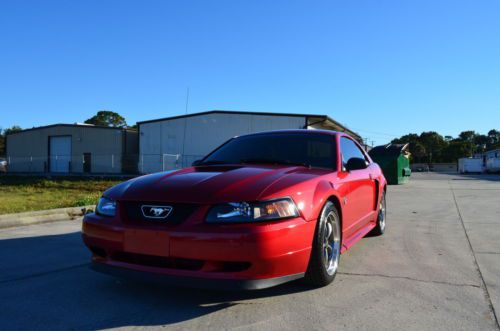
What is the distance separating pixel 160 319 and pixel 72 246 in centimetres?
301

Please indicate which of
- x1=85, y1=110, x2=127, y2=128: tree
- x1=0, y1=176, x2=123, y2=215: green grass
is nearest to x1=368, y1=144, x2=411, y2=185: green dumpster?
x1=0, y1=176, x2=123, y2=215: green grass

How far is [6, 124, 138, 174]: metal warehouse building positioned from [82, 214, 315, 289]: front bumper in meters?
35.0

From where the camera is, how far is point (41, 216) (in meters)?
7.57

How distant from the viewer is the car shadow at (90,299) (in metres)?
2.95

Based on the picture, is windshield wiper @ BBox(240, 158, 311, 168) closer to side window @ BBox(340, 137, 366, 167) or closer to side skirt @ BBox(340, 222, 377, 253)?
side window @ BBox(340, 137, 366, 167)

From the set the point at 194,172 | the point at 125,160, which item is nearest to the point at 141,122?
the point at 125,160

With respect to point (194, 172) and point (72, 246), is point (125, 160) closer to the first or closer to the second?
point (72, 246)

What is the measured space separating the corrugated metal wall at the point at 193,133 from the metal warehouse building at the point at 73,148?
116 inches

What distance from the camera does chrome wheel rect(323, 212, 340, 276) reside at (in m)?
3.68

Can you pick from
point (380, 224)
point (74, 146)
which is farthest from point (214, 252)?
point (74, 146)

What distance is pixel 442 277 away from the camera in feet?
13.3

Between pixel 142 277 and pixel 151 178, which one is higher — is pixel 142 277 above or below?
below

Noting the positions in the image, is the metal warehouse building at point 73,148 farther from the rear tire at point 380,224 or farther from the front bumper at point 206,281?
the front bumper at point 206,281

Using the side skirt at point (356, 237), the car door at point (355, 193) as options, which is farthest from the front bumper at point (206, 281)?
the car door at point (355, 193)
